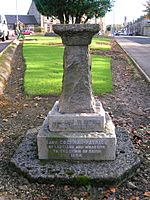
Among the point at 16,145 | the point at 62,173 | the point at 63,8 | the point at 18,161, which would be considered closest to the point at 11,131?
the point at 16,145

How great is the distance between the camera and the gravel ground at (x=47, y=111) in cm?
419

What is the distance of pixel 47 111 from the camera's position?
24.8 ft

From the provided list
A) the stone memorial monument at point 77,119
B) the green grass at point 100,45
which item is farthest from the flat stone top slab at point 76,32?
the green grass at point 100,45

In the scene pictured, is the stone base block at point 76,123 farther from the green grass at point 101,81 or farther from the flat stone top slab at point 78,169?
the green grass at point 101,81

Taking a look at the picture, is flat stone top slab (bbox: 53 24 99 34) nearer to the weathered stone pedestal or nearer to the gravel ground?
the weathered stone pedestal

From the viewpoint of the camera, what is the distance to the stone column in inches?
184

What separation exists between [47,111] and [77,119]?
2.80m

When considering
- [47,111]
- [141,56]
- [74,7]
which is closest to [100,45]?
[141,56]

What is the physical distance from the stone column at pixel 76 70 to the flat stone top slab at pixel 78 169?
789mm

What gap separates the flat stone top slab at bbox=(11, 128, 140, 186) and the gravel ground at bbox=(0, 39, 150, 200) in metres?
0.09

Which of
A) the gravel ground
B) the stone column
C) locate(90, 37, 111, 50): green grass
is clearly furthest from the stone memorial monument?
locate(90, 37, 111, 50): green grass

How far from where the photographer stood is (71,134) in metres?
4.78

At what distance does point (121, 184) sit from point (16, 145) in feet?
6.50

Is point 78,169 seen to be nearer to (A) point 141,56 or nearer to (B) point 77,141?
(B) point 77,141
